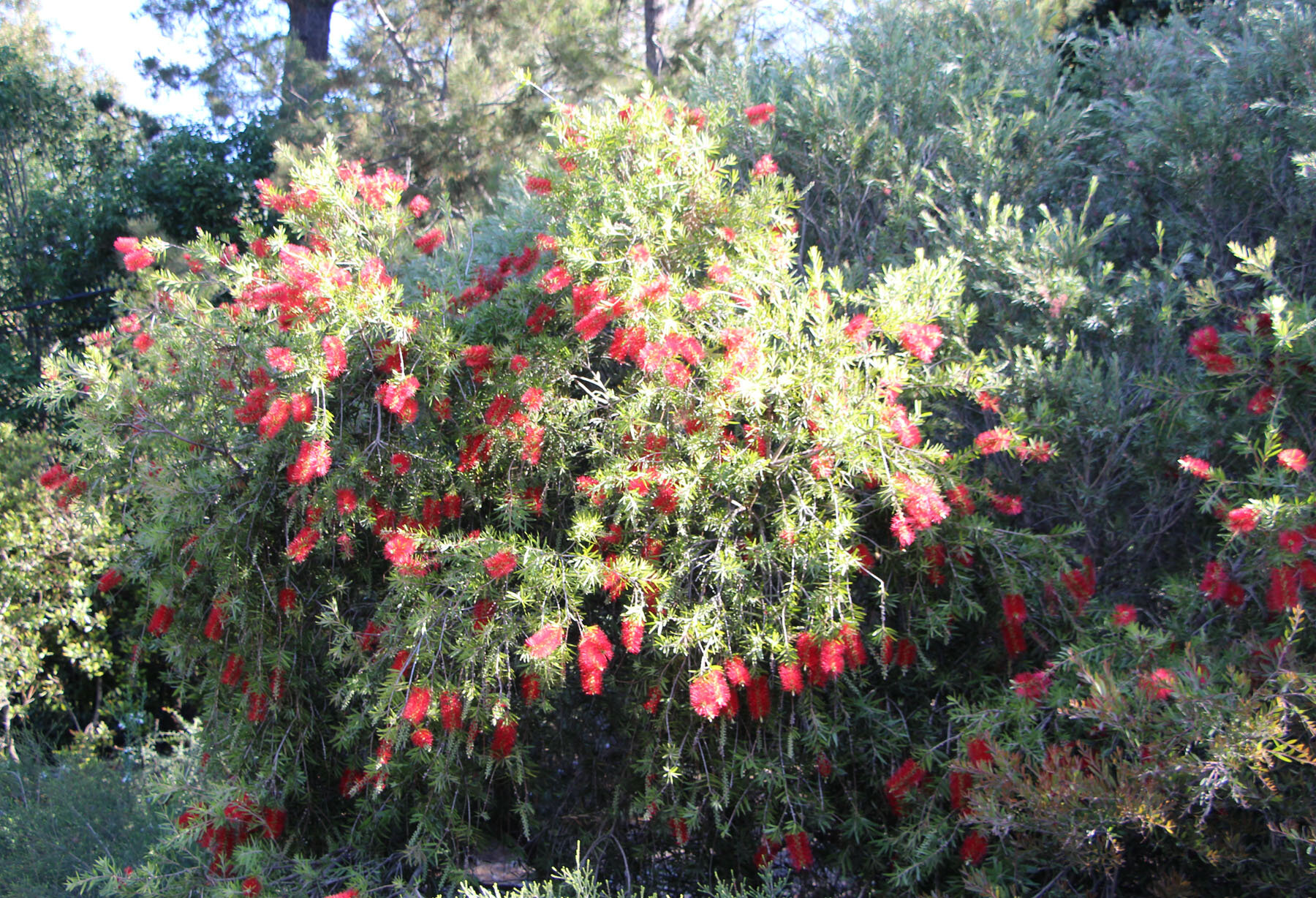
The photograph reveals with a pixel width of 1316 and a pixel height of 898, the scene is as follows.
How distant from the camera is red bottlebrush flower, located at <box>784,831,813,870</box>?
265 centimetres

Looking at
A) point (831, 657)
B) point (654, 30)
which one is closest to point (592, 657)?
point (831, 657)

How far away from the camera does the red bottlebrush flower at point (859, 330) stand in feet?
8.65

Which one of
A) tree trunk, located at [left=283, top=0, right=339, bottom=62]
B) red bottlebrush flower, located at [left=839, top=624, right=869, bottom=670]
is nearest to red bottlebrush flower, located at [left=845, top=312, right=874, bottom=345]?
red bottlebrush flower, located at [left=839, top=624, right=869, bottom=670]

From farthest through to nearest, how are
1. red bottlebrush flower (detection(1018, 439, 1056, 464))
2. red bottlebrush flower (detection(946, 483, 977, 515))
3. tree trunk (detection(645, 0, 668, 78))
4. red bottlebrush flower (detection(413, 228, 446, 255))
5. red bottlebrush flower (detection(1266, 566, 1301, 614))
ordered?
tree trunk (detection(645, 0, 668, 78))
red bottlebrush flower (detection(413, 228, 446, 255))
red bottlebrush flower (detection(1018, 439, 1056, 464))
red bottlebrush flower (detection(946, 483, 977, 515))
red bottlebrush flower (detection(1266, 566, 1301, 614))

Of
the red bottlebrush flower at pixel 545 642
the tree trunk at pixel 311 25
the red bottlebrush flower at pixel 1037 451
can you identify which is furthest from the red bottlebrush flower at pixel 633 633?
the tree trunk at pixel 311 25

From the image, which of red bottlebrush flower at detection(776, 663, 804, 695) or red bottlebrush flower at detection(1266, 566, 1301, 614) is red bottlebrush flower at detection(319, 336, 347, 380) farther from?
red bottlebrush flower at detection(1266, 566, 1301, 614)

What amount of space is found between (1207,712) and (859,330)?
4.22 feet

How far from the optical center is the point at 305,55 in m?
9.79

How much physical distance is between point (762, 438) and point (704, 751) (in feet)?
3.31

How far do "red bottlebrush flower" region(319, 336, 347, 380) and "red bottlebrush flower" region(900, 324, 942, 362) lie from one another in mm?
1640

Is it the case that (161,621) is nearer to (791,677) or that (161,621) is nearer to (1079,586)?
(791,677)

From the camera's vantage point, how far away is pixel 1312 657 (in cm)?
233

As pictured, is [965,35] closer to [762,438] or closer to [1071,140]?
[1071,140]

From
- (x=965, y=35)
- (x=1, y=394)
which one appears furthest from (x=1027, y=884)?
(x=1, y=394)
